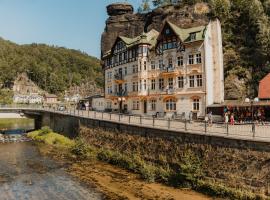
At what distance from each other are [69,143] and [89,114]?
542 cm

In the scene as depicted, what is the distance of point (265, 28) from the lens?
55094mm

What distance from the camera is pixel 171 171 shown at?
1128 inches

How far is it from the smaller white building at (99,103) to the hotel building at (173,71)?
346 inches

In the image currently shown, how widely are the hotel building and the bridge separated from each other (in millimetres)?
10554

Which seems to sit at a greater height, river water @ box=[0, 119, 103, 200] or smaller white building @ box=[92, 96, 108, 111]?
smaller white building @ box=[92, 96, 108, 111]

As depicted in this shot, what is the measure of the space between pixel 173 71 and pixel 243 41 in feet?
59.3

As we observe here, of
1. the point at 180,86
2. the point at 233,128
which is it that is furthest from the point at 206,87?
the point at 233,128

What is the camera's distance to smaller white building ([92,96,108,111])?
68431 mm

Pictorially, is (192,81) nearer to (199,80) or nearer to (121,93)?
(199,80)

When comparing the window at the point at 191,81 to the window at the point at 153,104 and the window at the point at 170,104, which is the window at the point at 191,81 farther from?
the window at the point at 153,104

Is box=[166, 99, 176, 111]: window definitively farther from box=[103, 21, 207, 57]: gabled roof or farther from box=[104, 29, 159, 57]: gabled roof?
box=[104, 29, 159, 57]: gabled roof

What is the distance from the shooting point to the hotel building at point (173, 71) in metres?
46.8

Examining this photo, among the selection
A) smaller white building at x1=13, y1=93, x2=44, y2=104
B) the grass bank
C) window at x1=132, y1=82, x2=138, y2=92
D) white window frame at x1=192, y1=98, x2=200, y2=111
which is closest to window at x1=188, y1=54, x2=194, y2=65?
white window frame at x1=192, y1=98, x2=200, y2=111

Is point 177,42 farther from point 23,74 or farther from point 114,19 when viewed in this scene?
point 23,74
